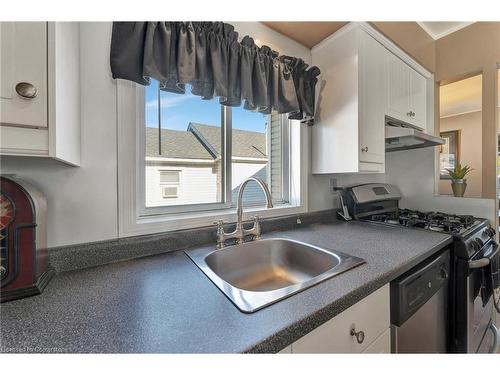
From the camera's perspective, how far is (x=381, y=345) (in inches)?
29.2

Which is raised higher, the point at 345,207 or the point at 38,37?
the point at 38,37

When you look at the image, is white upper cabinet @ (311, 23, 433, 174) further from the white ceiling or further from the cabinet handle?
the cabinet handle

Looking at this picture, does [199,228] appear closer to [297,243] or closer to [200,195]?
[200,195]

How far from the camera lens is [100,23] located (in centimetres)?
90

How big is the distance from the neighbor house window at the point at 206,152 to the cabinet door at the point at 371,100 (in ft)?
1.70

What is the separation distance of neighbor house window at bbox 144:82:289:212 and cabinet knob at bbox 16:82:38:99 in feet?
1.86

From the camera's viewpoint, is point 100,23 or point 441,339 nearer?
point 100,23

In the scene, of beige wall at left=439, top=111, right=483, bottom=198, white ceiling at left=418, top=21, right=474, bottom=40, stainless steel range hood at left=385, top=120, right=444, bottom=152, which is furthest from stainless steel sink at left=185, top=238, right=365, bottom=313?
beige wall at left=439, top=111, right=483, bottom=198

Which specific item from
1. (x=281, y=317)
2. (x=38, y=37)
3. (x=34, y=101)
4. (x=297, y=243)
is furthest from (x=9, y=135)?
(x=297, y=243)

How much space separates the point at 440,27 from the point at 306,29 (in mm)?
1448

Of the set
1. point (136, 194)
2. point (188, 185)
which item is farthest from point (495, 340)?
point (136, 194)

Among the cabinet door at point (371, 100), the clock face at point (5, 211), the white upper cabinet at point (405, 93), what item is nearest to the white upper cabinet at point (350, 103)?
the cabinet door at point (371, 100)

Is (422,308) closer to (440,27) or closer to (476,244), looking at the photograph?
(476,244)

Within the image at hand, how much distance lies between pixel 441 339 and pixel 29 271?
1.75 metres
